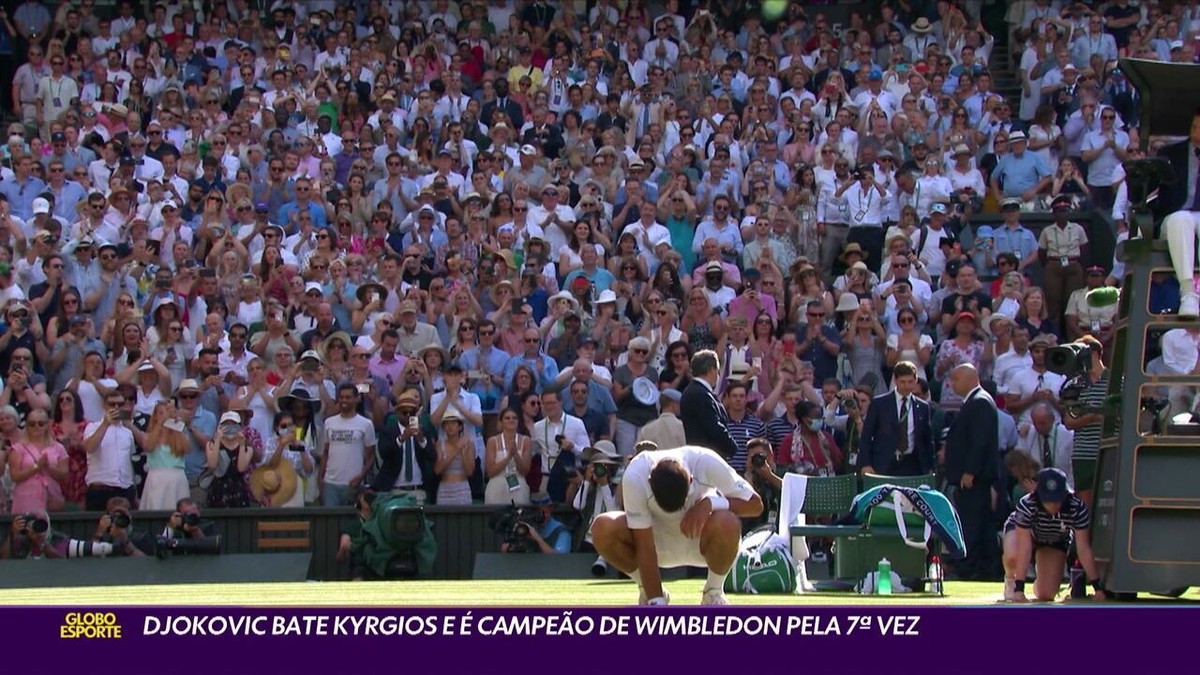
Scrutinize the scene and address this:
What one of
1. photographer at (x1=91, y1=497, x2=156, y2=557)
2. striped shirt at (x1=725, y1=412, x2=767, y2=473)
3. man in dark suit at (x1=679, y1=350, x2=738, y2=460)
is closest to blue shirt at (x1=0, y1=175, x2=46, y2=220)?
photographer at (x1=91, y1=497, x2=156, y2=557)

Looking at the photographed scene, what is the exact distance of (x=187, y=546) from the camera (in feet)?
52.2

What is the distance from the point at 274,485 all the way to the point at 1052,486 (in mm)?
8629

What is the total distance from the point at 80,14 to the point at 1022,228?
12.6 meters

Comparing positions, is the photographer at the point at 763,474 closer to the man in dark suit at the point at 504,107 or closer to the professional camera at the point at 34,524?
the professional camera at the point at 34,524

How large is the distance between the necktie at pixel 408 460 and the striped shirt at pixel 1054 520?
24.3 ft

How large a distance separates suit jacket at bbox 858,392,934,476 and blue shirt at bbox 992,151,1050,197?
6398mm

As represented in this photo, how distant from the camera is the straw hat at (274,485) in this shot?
1700 centimetres

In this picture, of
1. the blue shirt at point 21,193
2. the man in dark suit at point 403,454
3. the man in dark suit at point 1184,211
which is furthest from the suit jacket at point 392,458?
the man in dark suit at point 1184,211

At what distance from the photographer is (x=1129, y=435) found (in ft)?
31.8

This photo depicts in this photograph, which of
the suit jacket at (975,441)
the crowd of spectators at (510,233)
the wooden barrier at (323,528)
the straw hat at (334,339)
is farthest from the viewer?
the straw hat at (334,339)

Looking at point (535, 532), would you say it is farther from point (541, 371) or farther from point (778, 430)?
point (778, 430)

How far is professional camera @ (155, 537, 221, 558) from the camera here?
15.8m

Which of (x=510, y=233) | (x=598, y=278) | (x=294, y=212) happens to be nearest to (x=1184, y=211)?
(x=598, y=278)
